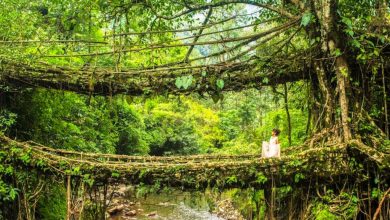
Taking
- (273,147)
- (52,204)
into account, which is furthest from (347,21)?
(52,204)

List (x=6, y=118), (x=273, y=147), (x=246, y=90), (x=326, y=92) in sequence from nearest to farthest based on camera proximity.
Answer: (x=326, y=92)
(x=273, y=147)
(x=246, y=90)
(x=6, y=118)

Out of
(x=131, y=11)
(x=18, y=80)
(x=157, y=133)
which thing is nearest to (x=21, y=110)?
(x=18, y=80)

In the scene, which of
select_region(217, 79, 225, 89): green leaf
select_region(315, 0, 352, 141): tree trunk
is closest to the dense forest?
select_region(315, 0, 352, 141): tree trunk

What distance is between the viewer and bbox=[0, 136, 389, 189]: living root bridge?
4301 millimetres

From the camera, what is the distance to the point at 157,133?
62.8 feet

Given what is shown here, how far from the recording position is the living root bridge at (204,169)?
430cm

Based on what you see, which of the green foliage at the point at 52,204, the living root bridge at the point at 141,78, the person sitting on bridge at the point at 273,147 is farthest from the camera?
the green foliage at the point at 52,204

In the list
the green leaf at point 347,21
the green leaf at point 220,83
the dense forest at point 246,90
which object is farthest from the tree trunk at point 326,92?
the green leaf at point 220,83

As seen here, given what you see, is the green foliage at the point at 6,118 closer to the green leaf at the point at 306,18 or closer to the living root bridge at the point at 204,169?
the living root bridge at the point at 204,169

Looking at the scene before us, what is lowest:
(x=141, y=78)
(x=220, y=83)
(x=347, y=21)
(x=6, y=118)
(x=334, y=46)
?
(x=6, y=118)

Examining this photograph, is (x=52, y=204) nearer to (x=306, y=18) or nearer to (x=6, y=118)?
(x=6, y=118)

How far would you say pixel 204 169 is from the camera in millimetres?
4566

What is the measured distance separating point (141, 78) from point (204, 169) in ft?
5.44

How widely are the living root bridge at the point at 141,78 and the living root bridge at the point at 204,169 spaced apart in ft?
3.16
